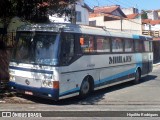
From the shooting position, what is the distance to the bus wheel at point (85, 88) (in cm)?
1303

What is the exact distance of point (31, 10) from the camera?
1385cm

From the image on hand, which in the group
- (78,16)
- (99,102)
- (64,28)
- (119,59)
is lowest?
(99,102)

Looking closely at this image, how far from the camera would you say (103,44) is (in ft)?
47.9

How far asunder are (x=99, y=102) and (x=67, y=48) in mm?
2197

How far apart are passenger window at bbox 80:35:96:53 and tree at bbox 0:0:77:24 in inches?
78.2

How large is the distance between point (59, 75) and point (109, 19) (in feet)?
149

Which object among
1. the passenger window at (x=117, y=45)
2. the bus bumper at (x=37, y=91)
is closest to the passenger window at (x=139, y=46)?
the passenger window at (x=117, y=45)

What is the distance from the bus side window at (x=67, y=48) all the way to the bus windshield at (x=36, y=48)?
0.80ft

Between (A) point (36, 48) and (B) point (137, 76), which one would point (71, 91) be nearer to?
(A) point (36, 48)

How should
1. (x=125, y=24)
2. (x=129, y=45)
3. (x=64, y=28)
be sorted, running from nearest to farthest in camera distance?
1. (x=64, y=28)
2. (x=129, y=45)
3. (x=125, y=24)

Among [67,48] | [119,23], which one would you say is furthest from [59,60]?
[119,23]

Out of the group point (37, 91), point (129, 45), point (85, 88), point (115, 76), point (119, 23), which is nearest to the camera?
point (37, 91)

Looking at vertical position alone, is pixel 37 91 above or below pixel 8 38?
below

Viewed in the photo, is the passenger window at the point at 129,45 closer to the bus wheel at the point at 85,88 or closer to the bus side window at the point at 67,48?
the bus wheel at the point at 85,88
